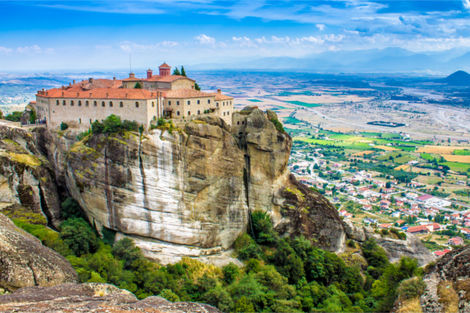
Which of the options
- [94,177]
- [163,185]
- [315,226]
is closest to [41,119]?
[94,177]

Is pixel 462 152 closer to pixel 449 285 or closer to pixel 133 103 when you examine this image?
pixel 133 103

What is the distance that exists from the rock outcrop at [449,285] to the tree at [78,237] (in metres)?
31.0

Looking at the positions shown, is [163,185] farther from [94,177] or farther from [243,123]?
[243,123]

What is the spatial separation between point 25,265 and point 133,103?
23.0 meters

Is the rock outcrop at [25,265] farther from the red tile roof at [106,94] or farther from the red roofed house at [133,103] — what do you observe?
the red tile roof at [106,94]

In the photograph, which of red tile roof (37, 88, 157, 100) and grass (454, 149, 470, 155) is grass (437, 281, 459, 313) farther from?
grass (454, 149, 470, 155)

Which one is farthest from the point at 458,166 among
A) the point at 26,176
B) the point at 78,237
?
the point at 26,176

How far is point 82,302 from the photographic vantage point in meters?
16.5

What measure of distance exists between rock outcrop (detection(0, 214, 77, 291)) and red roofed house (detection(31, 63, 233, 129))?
1992cm

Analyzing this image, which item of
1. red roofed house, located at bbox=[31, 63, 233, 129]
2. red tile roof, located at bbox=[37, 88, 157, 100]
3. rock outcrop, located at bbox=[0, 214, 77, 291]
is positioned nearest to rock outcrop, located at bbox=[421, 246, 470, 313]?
rock outcrop, located at bbox=[0, 214, 77, 291]

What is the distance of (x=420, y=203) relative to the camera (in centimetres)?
8894

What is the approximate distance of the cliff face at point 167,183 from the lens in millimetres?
39219

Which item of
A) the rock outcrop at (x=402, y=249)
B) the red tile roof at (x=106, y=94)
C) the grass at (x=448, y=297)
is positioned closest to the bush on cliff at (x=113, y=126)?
the red tile roof at (x=106, y=94)

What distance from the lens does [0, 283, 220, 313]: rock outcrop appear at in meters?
15.4
